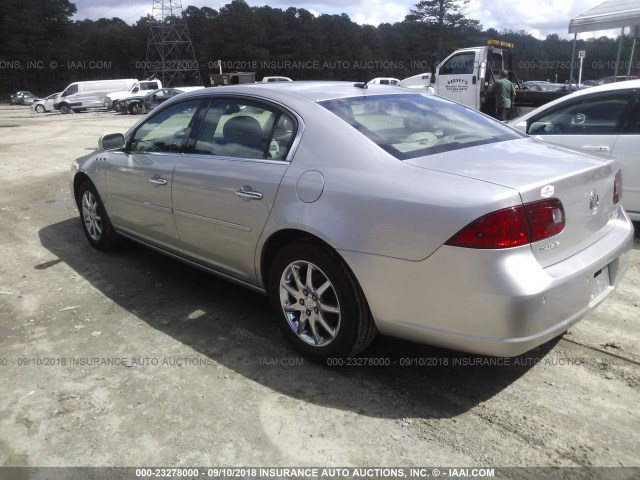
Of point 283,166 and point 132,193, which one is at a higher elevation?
point 283,166

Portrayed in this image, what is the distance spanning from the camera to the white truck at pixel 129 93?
34134 millimetres

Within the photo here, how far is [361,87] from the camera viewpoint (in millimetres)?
3703

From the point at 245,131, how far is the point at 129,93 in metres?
36.1

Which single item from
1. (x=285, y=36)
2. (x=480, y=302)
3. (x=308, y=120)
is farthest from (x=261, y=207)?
(x=285, y=36)

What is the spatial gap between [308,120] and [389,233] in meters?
0.97

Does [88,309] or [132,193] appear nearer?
[88,309]

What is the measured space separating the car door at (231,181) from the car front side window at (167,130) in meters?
0.24

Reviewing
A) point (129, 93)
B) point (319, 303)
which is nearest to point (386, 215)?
point (319, 303)

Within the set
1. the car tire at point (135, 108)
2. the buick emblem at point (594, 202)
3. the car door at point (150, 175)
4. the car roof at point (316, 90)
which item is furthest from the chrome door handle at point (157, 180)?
the car tire at point (135, 108)

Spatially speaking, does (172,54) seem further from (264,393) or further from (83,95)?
(264,393)

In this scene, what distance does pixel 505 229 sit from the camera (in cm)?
232

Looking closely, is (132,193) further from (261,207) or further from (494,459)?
(494,459)

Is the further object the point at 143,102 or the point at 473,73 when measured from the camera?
the point at 143,102

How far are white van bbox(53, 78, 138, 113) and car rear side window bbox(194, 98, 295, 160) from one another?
36773 mm
